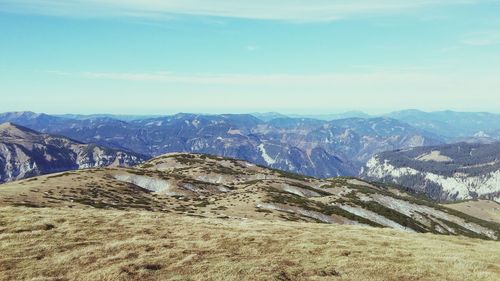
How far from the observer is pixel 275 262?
3122 centimetres

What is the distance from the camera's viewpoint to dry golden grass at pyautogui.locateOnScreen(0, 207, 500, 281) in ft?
93.9

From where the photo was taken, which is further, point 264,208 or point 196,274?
point 264,208

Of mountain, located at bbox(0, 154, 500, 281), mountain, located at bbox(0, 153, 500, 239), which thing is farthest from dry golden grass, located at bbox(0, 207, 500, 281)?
mountain, located at bbox(0, 153, 500, 239)

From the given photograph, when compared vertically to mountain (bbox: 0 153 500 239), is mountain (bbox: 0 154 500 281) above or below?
above

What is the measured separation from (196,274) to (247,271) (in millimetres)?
3401

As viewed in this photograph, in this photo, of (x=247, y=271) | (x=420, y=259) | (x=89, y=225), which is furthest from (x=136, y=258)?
(x=420, y=259)

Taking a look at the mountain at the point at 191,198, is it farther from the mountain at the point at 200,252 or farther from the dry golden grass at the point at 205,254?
the dry golden grass at the point at 205,254

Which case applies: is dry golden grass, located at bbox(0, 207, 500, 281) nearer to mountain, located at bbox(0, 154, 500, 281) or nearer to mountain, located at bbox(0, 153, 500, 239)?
mountain, located at bbox(0, 154, 500, 281)

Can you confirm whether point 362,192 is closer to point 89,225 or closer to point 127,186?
point 127,186

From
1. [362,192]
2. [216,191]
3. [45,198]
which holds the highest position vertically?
[45,198]

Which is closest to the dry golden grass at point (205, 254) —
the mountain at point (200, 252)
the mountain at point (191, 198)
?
the mountain at point (200, 252)

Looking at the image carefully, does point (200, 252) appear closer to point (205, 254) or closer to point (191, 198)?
point (205, 254)

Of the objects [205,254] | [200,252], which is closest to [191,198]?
[200,252]

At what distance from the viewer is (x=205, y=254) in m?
33.1
